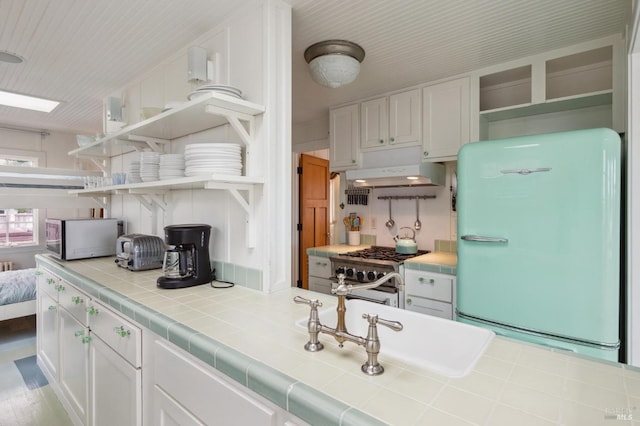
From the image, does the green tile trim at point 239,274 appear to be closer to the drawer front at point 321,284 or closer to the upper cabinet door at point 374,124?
the drawer front at point 321,284

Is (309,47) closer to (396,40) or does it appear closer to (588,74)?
(396,40)

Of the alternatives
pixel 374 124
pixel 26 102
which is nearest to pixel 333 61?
pixel 374 124

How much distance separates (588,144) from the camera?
155cm

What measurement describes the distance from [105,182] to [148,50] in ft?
3.49

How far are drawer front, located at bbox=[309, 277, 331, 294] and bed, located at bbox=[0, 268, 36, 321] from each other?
2.77 meters

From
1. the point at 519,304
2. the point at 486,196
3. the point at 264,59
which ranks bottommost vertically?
the point at 519,304

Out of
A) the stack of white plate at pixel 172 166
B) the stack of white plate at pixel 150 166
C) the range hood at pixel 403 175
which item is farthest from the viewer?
the range hood at pixel 403 175

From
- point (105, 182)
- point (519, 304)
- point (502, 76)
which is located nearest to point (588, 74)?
point (502, 76)

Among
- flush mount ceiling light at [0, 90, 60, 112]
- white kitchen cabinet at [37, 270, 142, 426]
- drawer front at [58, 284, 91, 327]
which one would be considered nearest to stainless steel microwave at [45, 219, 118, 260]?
white kitchen cabinet at [37, 270, 142, 426]

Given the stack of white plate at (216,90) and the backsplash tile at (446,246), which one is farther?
the backsplash tile at (446,246)

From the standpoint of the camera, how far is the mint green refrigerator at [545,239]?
1.52m

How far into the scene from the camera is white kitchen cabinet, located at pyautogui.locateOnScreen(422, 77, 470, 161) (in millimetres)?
2562

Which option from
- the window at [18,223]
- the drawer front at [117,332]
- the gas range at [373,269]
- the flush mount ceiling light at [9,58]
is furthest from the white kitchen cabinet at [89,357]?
the window at [18,223]

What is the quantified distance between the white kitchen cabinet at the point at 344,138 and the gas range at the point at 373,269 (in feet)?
3.03
